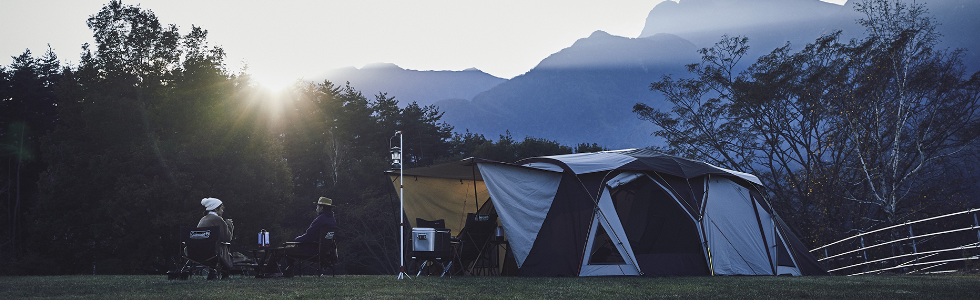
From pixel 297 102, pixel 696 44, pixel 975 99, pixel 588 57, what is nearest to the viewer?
pixel 975 99

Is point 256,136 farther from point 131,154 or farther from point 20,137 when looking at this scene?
point 20,137

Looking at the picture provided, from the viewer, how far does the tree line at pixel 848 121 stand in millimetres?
17719

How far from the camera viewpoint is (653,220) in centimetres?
940

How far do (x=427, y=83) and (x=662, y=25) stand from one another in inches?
2413

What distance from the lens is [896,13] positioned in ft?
58.3

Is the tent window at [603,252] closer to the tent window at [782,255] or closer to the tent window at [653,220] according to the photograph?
the tent window at [653,220]

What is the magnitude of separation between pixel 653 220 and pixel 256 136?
17884mm

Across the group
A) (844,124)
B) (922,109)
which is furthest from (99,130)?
(922,109)

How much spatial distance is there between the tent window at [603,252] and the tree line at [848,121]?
34.1 ft

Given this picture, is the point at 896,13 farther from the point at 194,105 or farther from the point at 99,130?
the point at 99,130

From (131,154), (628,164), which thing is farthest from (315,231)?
(131,154)

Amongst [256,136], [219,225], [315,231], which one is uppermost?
[256,136]

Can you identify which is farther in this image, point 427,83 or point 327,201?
point 427,83

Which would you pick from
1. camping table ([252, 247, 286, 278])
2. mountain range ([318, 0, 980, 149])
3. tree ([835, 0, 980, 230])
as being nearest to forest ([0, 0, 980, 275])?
tree ([835, 0, 980, 230])
